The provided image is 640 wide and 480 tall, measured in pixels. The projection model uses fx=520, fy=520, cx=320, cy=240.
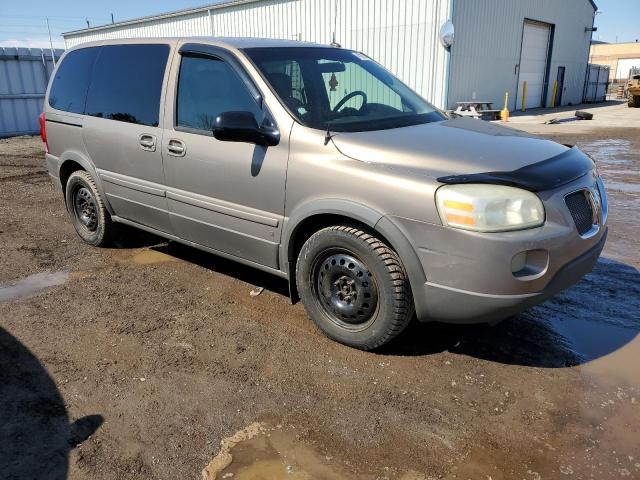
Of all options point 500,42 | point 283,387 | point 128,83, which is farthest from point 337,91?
point 500,42

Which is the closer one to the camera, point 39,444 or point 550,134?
point 39,444

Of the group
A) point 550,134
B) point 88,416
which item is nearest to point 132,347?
point 88,416

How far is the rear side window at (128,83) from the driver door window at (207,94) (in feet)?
0.91

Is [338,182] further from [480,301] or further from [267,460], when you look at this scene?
[267,460]

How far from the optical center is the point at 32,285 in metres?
4.51

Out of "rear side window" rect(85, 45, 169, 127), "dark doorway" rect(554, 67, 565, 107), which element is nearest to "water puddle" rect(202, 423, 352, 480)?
"rear side window" rect(85, 45, 169, 127)

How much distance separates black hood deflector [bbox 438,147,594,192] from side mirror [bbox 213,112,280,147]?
121cm

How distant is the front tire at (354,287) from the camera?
10.00 ft

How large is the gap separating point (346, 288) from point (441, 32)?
53.4 ft

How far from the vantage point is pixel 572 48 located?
91.1 feet

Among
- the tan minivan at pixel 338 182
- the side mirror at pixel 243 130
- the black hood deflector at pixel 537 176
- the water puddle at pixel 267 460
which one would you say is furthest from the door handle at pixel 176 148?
the water puddle at pixel 267 460

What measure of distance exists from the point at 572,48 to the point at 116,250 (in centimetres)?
2918

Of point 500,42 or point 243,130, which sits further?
point 500,42

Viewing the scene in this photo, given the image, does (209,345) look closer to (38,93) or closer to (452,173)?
(452,173)
